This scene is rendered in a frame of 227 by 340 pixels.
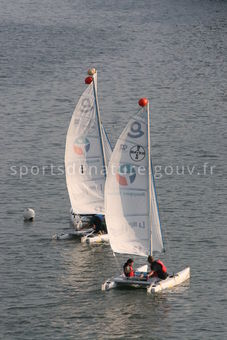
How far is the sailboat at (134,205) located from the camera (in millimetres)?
74750

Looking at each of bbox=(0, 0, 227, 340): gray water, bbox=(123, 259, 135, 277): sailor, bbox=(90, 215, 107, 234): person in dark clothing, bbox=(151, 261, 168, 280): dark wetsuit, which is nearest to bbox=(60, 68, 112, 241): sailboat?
bbox=(90, 215, 107, 234): person in dark clothing

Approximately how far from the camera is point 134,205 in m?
77.0

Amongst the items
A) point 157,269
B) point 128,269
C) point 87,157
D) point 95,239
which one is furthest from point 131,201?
point 87,157

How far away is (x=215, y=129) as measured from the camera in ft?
438

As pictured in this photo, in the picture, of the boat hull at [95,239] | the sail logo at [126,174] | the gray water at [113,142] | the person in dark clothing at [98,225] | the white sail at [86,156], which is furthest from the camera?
the person in dark clothing at [98,225]

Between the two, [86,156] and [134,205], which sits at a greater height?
[86,156]

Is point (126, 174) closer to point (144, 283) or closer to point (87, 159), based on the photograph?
point (144, 283)

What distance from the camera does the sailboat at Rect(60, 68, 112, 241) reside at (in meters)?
87.9

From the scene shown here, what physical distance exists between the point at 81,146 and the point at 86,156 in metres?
1.01

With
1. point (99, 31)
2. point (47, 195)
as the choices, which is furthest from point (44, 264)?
point (99, 31)

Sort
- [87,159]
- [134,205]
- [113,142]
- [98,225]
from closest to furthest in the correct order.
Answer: [134,205] → [98,225] → [87,159] → [113,142]

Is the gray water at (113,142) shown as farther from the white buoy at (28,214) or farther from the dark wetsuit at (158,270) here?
the dark wetsuit at (158,270)

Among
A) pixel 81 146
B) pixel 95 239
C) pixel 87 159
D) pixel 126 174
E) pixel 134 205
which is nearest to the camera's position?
pixel 126 174

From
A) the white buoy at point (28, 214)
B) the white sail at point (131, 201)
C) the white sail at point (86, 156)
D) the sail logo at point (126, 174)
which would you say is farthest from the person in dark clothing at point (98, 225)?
the sail logo at point (126, 174)
